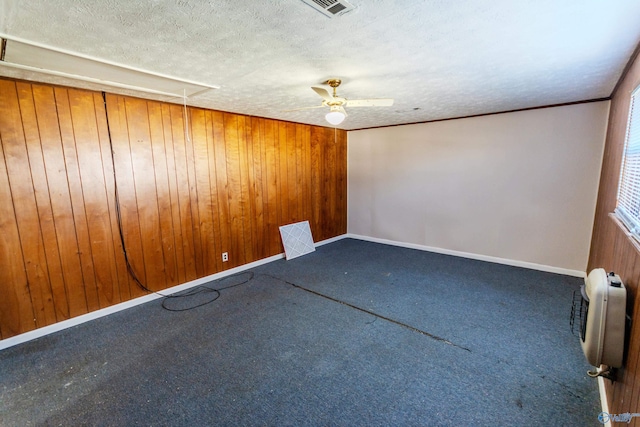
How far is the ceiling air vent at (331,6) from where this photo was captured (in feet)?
4.38

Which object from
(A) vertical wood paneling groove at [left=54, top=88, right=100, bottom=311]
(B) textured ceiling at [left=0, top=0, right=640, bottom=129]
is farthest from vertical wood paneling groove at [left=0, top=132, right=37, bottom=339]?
(B) textured ceiling at [left=0, top=0, right=640, bottom=129]

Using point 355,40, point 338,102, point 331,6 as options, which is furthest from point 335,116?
point 331,6

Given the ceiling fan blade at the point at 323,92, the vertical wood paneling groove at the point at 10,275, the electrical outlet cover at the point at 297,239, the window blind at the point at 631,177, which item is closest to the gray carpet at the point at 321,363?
the vertical wood paneling groove at the point at 10,275

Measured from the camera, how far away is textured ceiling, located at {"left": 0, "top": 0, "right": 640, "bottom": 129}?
4.63ft

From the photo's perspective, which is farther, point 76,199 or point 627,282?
point 76,199

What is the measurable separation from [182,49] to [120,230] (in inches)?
85.1

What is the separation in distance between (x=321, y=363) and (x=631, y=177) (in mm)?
2490

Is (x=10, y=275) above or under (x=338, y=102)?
under

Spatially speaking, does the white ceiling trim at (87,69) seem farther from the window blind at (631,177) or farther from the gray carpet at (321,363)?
the window blind at (631,177)

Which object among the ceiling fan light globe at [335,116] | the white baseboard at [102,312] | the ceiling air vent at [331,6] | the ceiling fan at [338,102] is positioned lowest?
the white baseboard at [102,312]

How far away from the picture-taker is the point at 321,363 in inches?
85.6

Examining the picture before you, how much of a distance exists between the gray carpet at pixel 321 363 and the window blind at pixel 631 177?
1.15 meters

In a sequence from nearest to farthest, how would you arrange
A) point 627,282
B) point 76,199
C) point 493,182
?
point 627,282, point 76,199, point 493,182

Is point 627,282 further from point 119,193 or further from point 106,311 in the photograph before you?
point 106,311
